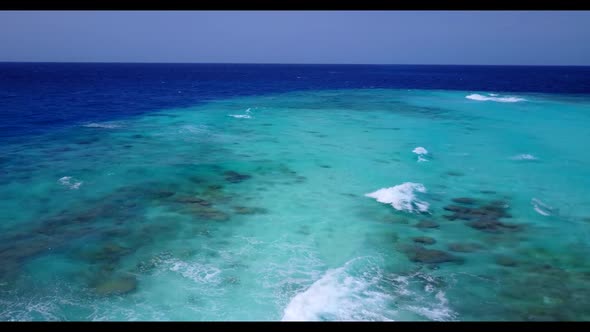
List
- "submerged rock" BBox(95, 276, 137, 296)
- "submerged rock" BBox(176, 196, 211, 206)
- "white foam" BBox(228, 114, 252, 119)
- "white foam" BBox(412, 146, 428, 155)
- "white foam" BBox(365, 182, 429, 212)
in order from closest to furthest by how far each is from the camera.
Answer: "submerged rock" BBox(95, 276, 137, 296), "white foam" BBox(365, 182, 429, 212), "submerged rock" BBox(176, 196, 211, 206), "white foam" BBox(412, 146, 428, 155), "white foam" BBox(228, 114, 252, 119)

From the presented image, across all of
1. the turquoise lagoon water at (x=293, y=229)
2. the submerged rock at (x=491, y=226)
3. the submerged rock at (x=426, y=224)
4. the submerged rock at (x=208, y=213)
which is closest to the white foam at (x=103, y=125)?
the turquoise lagoon water at (x=293, y=229)

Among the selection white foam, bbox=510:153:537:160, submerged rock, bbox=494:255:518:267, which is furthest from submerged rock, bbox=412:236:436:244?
white foam, bbox=510:153:537:160

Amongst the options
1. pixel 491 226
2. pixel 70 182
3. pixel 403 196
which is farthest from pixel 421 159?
pixel 70 182

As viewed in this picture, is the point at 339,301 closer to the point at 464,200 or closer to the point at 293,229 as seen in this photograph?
the point at 293,229

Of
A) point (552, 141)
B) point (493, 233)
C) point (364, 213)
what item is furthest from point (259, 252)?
point (552, 141)

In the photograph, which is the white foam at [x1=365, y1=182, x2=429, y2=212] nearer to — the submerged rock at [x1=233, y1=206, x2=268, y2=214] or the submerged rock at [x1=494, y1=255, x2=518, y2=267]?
the submerged rock at [x1=494, y1=255, x2=518, y2=267]

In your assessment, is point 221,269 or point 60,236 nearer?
point 221,269
